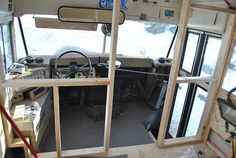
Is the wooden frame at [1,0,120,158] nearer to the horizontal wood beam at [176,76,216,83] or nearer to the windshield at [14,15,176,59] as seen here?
the horizontal wood beam at [176,76,216,83]

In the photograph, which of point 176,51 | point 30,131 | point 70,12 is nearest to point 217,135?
point 176,51

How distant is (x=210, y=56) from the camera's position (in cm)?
314

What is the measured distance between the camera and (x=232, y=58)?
87.8 inches

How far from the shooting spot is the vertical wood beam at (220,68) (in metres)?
2.03

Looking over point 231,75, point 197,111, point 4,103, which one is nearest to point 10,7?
point 4,103

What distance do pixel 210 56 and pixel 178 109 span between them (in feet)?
4.06

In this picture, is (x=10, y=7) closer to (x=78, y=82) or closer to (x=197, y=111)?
(x=78, y=82)

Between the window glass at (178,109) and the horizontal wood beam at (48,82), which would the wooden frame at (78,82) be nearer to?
the horizontal wood beam at (48,82)

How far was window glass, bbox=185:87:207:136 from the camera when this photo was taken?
329 centimetres

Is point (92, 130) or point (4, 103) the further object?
point (92, 130)

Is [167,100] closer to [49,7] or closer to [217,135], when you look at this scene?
[217,135]

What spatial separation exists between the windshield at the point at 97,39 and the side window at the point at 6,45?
250 millimetres

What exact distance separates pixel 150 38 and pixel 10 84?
8.84ft

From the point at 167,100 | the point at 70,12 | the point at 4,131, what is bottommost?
the point at 4,131
